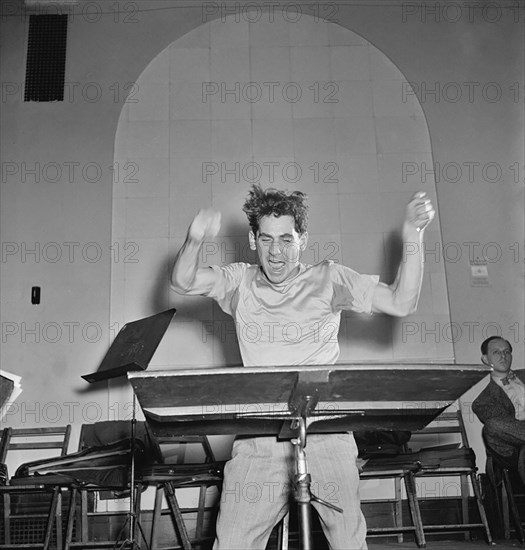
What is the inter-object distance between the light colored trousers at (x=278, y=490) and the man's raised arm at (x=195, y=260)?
477 mm

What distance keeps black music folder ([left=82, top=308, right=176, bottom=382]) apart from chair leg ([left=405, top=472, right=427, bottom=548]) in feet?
4.74

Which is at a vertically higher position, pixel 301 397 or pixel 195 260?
pixel 195 260

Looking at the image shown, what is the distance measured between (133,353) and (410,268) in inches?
73.1

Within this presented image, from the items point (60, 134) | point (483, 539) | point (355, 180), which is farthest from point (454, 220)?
point (60, 134)

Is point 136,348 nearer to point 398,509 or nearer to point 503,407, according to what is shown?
point 398,509

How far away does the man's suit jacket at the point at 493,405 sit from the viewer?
3.87 metres

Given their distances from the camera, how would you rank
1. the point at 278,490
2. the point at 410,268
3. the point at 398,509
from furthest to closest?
the point at 398,509 < the point at 410,268 < the point at 278,490

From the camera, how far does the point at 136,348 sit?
11.3 ft

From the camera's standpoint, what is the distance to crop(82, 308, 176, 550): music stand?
3260mm

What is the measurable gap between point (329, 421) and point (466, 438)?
9.63 feet

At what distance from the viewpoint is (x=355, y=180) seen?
15.7 ft

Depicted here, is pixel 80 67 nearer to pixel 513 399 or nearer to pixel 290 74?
pixel 290 74

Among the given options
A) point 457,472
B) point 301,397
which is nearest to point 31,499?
point 457,472

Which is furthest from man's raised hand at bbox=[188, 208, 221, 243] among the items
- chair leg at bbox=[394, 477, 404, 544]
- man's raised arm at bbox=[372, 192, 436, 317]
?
chair leg at bbox=[394, 477, 404, 544]
